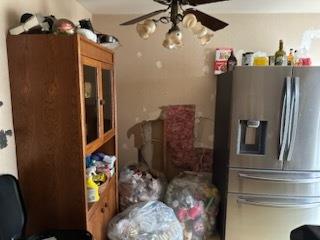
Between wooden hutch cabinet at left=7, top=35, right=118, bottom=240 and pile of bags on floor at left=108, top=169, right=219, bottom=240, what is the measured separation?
0.58m

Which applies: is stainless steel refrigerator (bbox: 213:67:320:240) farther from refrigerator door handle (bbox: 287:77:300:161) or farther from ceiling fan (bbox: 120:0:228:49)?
ceiling fan (bbox: 120:0:228:49)

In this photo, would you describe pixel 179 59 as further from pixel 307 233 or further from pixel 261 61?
pixel 307 233

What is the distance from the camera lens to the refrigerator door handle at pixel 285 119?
6.94 ft

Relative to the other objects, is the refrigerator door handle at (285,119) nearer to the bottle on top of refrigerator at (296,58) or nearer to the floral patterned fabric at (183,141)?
the bottle on top of refrigerator at (296,58)

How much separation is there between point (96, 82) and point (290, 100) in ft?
5.16

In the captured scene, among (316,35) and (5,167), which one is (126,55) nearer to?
(5,167)

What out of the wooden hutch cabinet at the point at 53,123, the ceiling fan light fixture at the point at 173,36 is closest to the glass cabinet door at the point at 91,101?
the wooden hutch cabinet at the point at 53,123

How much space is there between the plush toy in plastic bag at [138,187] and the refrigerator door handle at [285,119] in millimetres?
1207

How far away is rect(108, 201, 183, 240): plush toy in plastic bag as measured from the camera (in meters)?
2.02

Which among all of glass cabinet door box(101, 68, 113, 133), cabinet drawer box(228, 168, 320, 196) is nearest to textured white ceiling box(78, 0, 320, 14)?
glass cabinet door box(101, 68, 113, 133)

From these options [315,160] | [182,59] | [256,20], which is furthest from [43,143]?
[256,20]

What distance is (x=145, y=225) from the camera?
2.09 m

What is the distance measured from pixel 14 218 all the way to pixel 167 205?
1.49m

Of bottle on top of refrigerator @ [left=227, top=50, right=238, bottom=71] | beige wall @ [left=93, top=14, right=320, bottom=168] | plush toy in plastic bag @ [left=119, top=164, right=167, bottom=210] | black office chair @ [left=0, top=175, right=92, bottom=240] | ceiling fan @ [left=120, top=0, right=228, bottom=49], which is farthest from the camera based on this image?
beige wall @ [left=93, top=14, right=320, bottom=168]
